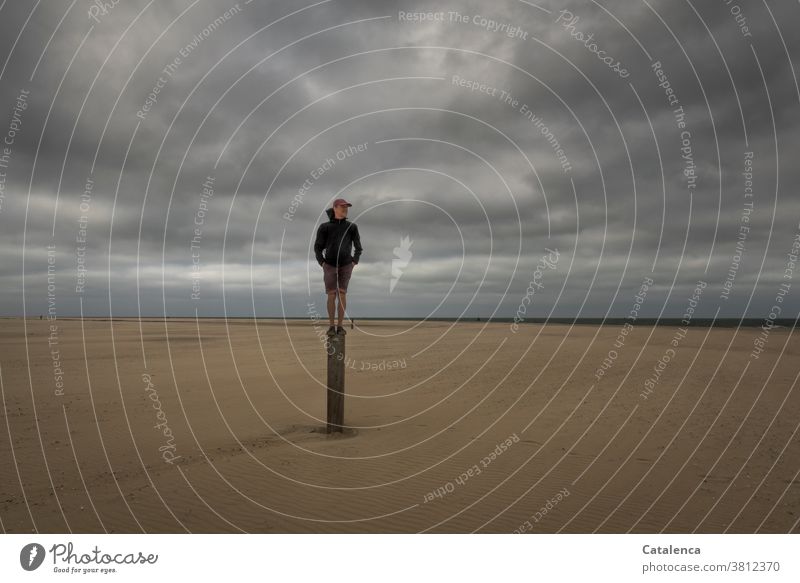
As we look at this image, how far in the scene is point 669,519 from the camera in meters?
6.96

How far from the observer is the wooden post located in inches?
418

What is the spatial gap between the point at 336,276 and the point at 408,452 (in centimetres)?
423

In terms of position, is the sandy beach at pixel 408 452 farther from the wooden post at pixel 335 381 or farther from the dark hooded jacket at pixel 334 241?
the dark hooded jacket at pixel 334 241

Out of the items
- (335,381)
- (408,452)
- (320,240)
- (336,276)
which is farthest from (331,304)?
(408,452)

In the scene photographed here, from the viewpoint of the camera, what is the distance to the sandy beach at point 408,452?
711 cm

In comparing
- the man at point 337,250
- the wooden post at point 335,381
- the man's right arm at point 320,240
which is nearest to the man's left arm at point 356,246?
the man at point 337,250

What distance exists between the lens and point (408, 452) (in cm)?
1029

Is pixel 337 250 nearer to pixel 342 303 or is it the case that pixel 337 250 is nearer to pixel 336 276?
pixel 336 276

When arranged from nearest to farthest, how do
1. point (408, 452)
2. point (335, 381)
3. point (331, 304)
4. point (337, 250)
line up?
point (408, 452) → point (335, 381) → point (337, 250) → point (331, 304)

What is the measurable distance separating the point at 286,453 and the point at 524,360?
56.3 feet

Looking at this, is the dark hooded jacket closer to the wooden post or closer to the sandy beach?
the wooden post

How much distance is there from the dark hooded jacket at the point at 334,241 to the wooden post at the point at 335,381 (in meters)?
1.84

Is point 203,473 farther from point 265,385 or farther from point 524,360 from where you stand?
point 524,360
